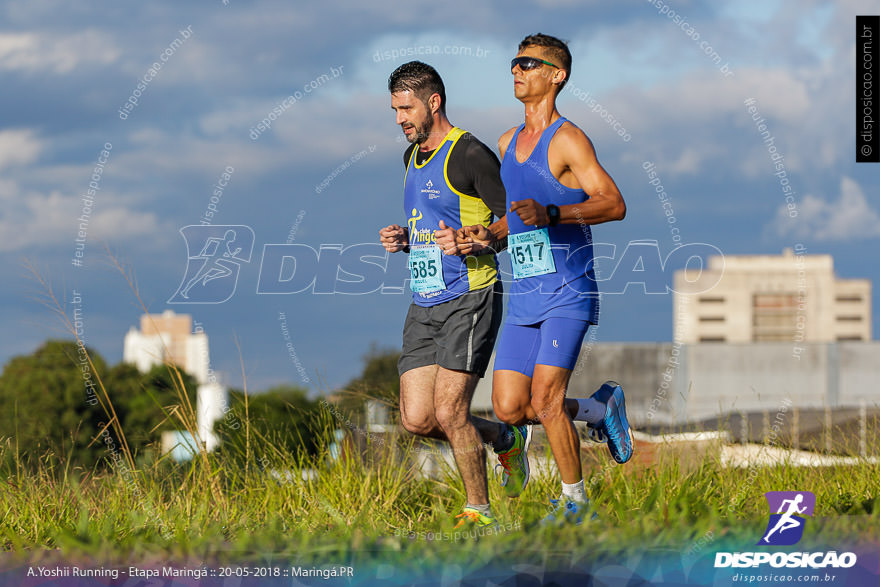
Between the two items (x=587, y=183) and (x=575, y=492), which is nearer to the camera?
(x=587, y=183)

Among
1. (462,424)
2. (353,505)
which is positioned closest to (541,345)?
(462,424)

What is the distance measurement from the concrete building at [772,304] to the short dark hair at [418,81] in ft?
Answer: 428

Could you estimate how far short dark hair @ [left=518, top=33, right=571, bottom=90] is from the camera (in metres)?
5.23

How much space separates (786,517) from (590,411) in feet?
4.87

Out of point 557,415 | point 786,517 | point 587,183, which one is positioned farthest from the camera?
point 557,415

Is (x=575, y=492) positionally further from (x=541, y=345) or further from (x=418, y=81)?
(x=418, y=81)

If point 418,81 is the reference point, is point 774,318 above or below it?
above

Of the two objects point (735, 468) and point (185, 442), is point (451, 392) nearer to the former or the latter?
point (185, 442)

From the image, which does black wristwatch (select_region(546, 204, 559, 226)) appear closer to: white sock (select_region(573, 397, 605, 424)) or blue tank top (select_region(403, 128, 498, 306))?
blue tank top (select_region(403, 128, 498, 306))

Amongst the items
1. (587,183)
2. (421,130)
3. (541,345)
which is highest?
(421,130)

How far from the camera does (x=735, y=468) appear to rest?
6668 mm

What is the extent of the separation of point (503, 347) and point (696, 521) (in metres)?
1.38

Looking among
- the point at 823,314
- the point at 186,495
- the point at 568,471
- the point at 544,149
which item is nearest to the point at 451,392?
→ the point at 568,471

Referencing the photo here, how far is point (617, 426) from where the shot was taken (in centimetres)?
577
